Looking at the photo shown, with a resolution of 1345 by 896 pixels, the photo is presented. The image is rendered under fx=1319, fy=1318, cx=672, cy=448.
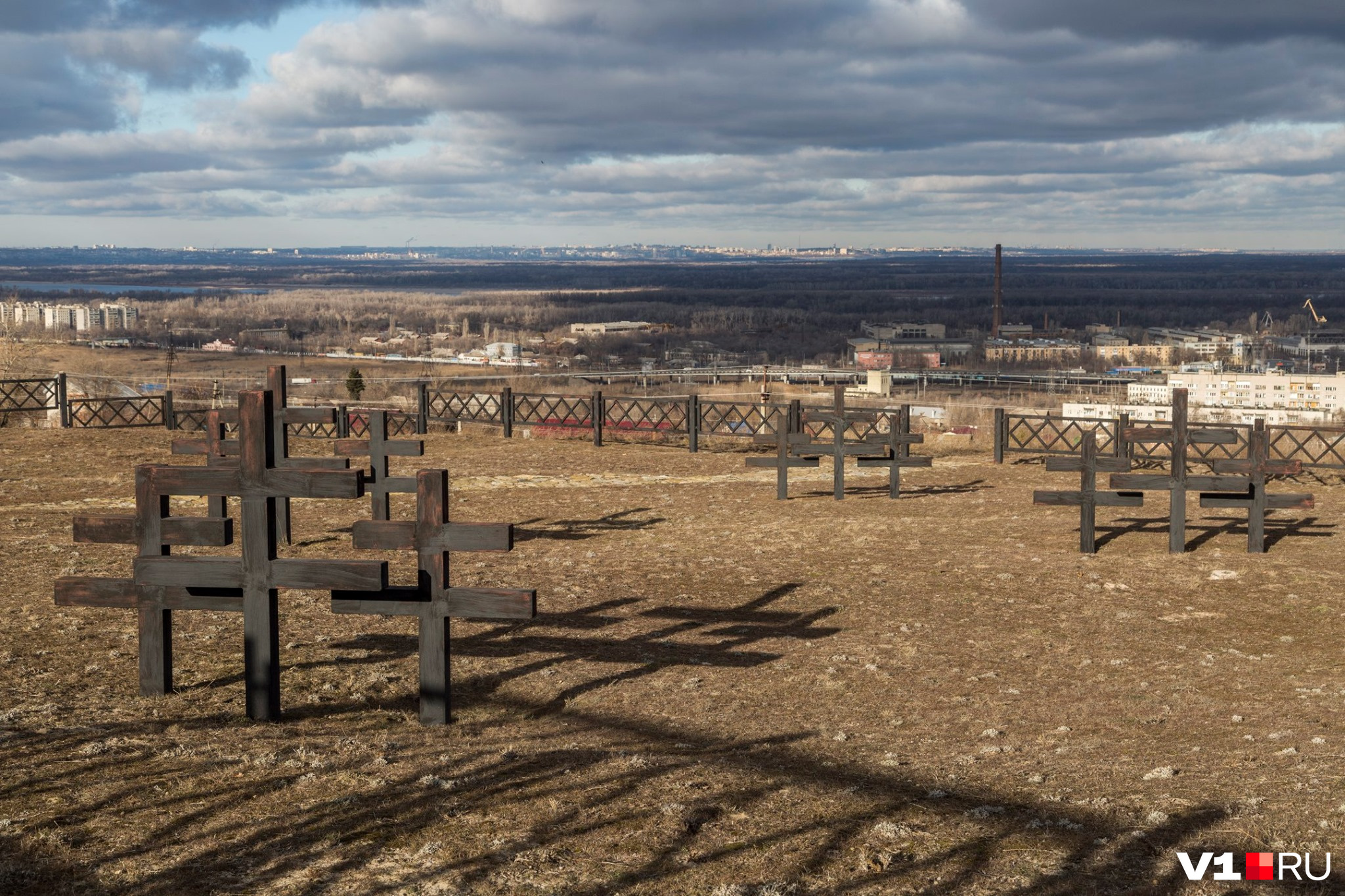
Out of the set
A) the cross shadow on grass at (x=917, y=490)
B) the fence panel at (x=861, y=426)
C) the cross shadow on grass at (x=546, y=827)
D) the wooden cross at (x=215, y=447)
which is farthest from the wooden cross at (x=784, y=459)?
the cross shadow on grass at (x=546, y=827)

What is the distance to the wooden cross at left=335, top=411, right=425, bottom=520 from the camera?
499 inches

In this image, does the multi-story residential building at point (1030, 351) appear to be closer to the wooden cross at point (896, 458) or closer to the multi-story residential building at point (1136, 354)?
the multi-story residential building at point (1136, 354)

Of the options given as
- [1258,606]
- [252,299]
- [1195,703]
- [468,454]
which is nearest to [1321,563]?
[1258,606]

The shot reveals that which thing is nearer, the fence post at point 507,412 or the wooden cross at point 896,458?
the wooden cross at point 896,458

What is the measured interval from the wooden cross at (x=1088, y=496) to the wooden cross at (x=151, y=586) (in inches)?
309

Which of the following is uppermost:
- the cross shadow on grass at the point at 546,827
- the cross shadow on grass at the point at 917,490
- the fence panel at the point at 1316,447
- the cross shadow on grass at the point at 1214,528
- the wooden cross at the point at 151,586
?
the wooden cross at the point at 151,586

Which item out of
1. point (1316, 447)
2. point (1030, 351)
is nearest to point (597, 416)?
point (1316, 447)

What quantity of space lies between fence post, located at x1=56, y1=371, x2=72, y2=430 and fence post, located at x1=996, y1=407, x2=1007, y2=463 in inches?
670

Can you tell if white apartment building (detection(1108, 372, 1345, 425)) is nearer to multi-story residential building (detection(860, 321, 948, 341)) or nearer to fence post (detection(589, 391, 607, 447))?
fence post (detection(589, 391, 607, 447))

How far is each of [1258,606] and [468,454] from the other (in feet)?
46.4

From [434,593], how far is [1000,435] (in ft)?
50.0

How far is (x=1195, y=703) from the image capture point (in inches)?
299

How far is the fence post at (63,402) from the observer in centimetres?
2512

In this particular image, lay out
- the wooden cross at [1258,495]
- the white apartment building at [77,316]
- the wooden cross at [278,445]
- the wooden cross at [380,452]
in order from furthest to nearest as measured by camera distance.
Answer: the white apartment building at [77,316] < the wooden cross at [380,452] < the wooden cross at [1258,495] < the wooden cross at [278,445]
